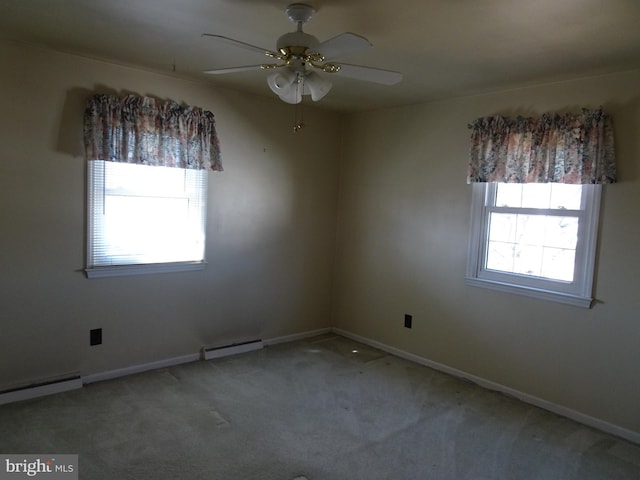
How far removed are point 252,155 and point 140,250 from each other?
1.31 meters

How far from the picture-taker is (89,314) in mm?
3346

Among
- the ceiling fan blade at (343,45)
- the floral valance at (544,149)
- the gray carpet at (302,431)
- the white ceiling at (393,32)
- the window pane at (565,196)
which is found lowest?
the gray carpet at (302,431)

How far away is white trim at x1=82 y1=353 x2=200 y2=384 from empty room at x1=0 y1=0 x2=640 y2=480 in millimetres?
22

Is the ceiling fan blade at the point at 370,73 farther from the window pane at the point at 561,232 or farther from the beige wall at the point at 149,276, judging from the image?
the beige wall at the point at 149,276

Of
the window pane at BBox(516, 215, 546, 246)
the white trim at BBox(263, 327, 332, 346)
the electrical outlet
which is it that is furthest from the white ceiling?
the white trim at BBox(263, 327, 332, 346)

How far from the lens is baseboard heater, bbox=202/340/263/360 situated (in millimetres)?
3926

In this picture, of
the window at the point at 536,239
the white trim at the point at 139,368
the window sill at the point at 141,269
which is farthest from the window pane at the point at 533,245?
the white trim at the point at 139,368

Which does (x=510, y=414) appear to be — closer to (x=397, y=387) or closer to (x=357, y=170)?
(x=397, y=387)

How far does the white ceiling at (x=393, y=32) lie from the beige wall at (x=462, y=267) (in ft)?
1.51

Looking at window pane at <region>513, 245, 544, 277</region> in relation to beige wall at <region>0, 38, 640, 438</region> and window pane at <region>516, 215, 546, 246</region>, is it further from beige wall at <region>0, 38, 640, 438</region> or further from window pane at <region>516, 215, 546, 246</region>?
beige wall at <region>0, 38, 640, 438</region>

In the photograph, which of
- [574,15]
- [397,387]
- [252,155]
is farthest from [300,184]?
[574,15]

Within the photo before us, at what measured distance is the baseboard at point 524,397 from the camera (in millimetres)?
2936

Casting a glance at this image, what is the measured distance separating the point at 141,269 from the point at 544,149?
3151 mm

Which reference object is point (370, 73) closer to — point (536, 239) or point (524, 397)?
point (536, 239)
